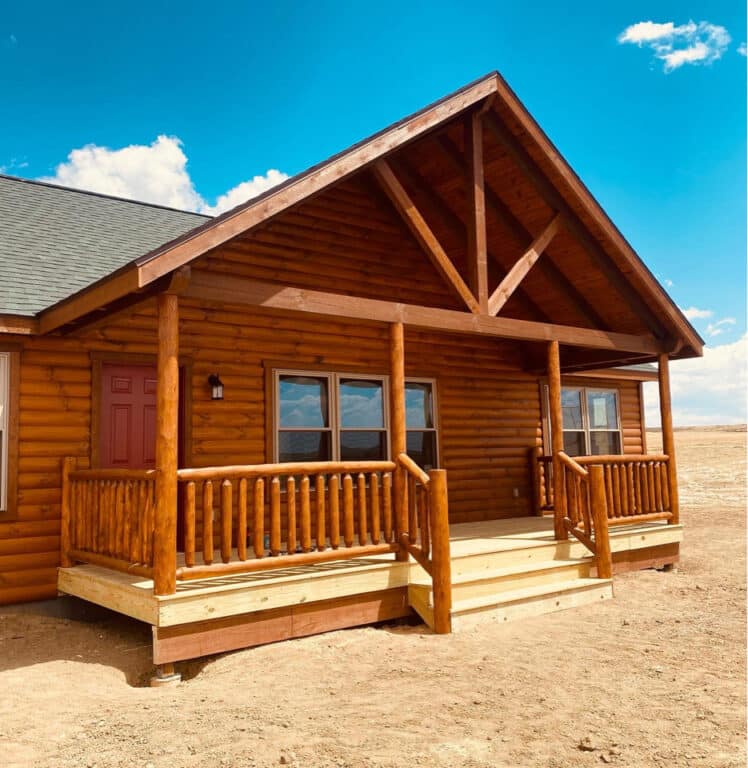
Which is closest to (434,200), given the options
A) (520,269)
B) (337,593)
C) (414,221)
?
(520,269)

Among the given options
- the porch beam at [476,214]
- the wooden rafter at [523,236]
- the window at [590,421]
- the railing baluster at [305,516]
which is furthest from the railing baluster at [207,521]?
the window at [590,421]

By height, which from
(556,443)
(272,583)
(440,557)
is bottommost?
(272,583)

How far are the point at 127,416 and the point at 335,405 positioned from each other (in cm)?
267

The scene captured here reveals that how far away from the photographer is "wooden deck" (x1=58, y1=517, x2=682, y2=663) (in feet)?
18.3

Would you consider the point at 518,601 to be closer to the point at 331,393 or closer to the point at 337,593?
the point at 337,593

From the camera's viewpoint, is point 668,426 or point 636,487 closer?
point 636,487

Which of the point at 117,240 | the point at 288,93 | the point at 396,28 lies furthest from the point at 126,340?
the point at 288,93

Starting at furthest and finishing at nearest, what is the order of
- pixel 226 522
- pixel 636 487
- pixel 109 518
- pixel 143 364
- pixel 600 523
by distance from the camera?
pixel 636 487 → pixel 600 523 → pixel 143 364 → pixel 109 518 → pixel 226 522

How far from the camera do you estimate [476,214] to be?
322 inches

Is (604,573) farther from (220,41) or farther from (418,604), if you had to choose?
(220,41)

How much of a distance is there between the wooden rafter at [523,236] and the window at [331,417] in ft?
8.57

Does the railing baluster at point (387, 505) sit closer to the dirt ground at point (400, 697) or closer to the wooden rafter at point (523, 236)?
the dirt ground at point (400, 697)

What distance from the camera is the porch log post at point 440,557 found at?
250 inches

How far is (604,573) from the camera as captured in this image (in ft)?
26.3
